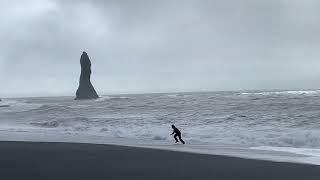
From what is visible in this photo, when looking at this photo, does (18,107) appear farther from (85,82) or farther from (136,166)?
(136,166)

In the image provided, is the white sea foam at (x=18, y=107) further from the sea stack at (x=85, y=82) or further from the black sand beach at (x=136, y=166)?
the black sand beach at (x=136, y=166)

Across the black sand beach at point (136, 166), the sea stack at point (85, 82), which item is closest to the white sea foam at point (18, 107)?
the sea stack at point (85, 82)

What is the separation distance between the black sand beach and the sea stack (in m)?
96.9

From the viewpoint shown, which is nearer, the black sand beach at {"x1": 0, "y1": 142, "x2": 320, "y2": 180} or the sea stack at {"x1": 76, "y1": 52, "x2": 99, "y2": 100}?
the black sand beach at {"x1": 0, "y1": 142, "x2": 320, "y2": 180}

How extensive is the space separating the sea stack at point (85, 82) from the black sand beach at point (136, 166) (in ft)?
318

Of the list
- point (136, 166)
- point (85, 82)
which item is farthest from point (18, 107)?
point (136, 166)

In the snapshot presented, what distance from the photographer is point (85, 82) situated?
4560 inches

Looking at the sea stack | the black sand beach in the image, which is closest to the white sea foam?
the sea stack

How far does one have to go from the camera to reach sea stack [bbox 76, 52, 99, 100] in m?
114

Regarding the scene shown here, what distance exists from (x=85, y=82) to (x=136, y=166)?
104 meters

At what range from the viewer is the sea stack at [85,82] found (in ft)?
376

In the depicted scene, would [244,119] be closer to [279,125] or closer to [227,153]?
[279,125]

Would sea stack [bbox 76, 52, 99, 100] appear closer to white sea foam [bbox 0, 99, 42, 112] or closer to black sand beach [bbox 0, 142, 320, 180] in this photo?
white sea foam [bbox 0, 99, 42, 112]

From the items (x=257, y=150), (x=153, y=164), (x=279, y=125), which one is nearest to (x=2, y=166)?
(x=153, y=164)
